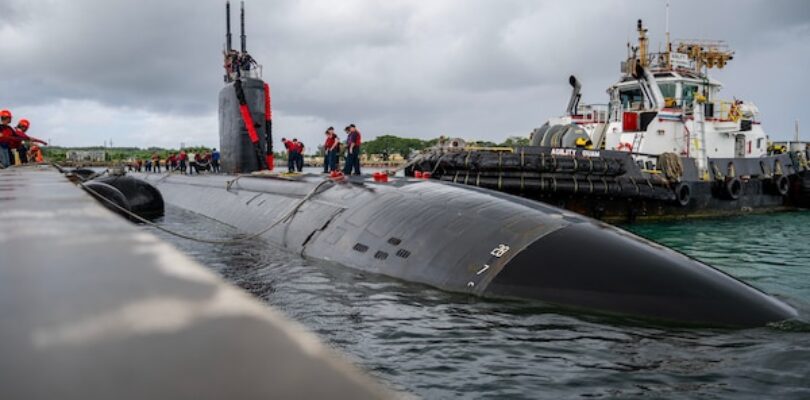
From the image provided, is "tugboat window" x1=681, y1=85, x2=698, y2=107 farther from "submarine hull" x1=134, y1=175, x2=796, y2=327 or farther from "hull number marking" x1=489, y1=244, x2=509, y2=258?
"hull number marking" x1=489, y1=244, x2=509, y2=258

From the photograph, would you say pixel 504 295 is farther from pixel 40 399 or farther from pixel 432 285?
pixel 40 399

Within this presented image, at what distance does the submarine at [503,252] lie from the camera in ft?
18.9

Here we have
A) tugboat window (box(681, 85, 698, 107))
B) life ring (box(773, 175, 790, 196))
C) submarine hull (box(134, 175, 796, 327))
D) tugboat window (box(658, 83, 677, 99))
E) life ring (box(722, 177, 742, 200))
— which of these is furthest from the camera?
tugboat window (box(681, 85, 698, 107))

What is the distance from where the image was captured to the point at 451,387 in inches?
172

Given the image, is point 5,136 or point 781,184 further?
point 781,184

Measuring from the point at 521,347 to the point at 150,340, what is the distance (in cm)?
439

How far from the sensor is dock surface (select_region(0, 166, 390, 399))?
39.0 inches

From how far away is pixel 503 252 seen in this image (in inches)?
258

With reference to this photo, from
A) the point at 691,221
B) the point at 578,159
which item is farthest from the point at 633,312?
the point at 691,221

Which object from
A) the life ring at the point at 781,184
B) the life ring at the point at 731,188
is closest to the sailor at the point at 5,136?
the life ring at the point at 731,188

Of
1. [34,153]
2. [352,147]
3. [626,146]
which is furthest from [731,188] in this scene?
[34,153]

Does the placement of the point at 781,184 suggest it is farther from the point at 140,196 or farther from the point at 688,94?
the point at 140,196

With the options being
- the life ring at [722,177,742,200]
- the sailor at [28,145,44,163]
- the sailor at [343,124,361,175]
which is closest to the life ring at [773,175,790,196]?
the life ring at [722,177,742,200]

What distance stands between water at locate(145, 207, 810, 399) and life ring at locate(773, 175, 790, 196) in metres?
18.3
